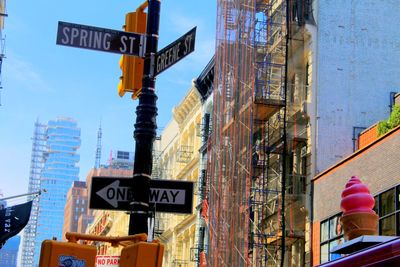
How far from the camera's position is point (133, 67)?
10.1 metres

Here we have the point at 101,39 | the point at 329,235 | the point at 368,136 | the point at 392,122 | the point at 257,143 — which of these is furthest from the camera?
the point at 257,143

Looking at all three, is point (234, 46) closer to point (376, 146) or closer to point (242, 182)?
point (242, 182)

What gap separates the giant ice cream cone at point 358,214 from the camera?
384 inches

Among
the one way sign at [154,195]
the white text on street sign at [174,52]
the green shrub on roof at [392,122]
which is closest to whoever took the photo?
the one way sign at [154,195]

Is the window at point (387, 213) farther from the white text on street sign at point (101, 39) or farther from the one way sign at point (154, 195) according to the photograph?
the white text on street sign at point (101, 39)

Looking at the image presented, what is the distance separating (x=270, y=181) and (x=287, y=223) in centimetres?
263

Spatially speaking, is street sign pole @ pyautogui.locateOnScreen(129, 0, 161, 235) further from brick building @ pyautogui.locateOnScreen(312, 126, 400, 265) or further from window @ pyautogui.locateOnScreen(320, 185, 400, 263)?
brick building @ pyautogui.locateOnScreen(312, 126, 400, 265)

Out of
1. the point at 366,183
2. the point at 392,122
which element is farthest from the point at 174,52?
the point at 392,122

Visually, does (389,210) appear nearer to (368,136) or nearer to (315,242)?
(315,242)

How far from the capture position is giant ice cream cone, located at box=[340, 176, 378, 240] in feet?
32.0

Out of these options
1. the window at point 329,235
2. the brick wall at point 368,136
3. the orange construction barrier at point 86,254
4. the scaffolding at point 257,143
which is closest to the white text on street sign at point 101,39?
the orange construction barrier at point 86,254

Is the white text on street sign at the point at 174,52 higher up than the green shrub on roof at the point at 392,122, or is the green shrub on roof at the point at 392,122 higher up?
the green shrub on roof at the point at 392,122

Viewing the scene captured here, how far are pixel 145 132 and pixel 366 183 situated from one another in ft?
60.4

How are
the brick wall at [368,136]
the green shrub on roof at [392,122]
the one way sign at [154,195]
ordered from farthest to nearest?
the brick wall at [368,136], the green shrub on roof at [392,122], the one way sign at [154,195]
